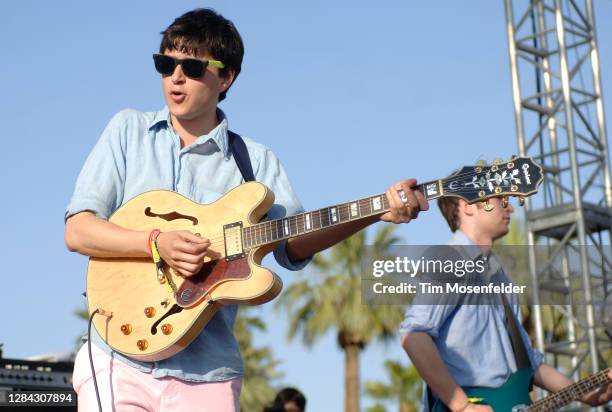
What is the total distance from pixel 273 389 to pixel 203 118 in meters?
29.8

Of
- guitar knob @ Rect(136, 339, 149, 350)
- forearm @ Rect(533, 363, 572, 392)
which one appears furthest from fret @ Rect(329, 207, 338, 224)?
forearm @ Rect(533, 363, 572, 392)

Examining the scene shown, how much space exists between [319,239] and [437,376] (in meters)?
1.35

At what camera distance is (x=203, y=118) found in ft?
13.6

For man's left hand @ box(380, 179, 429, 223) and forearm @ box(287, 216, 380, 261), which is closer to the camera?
man's left hand @ box(380, 179, 429, 223)

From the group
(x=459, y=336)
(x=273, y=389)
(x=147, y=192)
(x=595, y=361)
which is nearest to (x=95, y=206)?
(x=147, y=192)

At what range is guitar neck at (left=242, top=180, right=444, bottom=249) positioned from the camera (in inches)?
152

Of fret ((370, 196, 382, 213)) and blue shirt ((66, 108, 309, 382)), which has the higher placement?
blue shirt ((66, 108, 309, 382))

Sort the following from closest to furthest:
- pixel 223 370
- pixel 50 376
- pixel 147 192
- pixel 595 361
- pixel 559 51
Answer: pixel 223 370, pixel 147 192, pixel 50 376, pixel 595 361, pixel 559 51

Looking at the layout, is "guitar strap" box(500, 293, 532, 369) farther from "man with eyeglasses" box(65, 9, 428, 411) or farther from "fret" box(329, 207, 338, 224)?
"fret" box(329, 207, 338, 224)

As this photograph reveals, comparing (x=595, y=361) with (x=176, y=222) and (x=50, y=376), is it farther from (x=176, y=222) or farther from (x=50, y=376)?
(x=176, y=222)

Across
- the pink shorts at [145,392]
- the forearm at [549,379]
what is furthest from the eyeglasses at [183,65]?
the forearm at [549,379]

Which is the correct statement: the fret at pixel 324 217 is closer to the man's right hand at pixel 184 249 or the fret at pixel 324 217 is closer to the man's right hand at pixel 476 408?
the man's right hand at pixel 184 249

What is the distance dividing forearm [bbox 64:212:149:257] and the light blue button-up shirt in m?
1.81

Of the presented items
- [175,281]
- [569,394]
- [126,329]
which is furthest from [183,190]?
[569,394]
